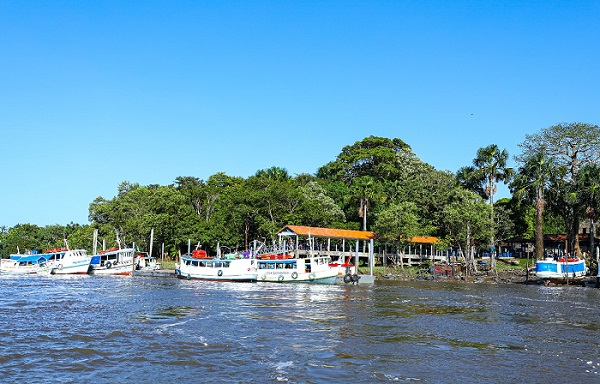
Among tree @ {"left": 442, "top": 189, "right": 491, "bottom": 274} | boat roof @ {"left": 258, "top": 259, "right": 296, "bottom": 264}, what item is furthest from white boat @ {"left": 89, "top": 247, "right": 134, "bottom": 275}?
tree @ {"left": 442, "top": 189, "right": 491, "bottom": 274}

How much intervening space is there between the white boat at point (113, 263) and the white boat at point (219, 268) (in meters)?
8.08

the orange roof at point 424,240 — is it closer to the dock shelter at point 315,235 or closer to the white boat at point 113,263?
the dock shelter at point 315,235

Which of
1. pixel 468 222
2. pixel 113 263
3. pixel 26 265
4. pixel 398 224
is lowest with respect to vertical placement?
pixel 26 265

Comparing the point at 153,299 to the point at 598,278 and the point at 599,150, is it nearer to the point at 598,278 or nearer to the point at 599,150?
the point at 598,278

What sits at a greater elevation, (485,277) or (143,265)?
(143,265)

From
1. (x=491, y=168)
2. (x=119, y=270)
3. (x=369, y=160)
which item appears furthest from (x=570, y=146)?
(x=119, y=270)

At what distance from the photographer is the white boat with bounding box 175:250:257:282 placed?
55.7m

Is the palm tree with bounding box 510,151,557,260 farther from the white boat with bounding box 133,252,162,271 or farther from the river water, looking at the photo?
the white boat with bounding box 133,252,162,271

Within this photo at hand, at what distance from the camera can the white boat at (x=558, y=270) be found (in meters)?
59.8

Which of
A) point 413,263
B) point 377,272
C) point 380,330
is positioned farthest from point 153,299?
point 413,263

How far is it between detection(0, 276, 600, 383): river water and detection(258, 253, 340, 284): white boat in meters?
18.4

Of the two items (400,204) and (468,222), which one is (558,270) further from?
(400,204)

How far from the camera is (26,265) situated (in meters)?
72.2

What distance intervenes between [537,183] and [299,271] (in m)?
33.1
